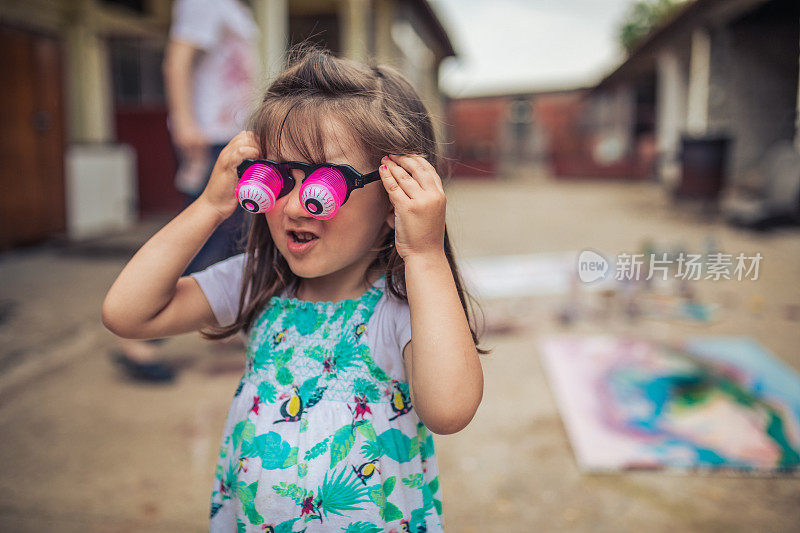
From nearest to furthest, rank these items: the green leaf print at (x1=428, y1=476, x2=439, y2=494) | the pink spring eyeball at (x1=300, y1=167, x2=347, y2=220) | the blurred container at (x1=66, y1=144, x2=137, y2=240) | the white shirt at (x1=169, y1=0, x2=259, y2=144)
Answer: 1. the pink spring eyeball at (x1=300, y1=167, x2=347, y2=220)
2. the green leaf print at (x1=428, y1=476, x2=439, y2=494)
3. the white shirt at (x1=169, y1=0, x2=259, y2=144)
4. the blurred container at (x1=66, y1=144, x2=137, y2=240)

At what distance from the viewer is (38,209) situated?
5.58 metres

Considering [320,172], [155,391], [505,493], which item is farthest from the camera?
[155,391]

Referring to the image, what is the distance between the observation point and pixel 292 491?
938 mm

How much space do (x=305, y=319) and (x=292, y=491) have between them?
0.88ft

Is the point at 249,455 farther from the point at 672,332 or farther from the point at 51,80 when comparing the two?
the point at 51,80

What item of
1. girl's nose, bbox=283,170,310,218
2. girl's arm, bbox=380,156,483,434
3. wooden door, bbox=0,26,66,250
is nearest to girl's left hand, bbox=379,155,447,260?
girl's arm, bbox=380,156,483,434

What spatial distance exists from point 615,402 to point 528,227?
17.8 feet

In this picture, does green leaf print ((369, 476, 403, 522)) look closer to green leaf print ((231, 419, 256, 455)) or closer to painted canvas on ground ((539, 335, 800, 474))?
green leaf print ((231, 419, 256, 455))

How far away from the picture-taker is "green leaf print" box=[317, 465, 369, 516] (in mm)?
937

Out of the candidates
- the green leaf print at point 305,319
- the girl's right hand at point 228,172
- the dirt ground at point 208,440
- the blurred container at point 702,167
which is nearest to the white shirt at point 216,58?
the dirt ground at point 208,440

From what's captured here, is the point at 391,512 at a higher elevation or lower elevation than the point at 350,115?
lower

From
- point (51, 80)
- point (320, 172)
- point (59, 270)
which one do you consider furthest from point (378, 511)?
point (51, 80)

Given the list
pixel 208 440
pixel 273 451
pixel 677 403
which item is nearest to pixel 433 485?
pixel 273 451
